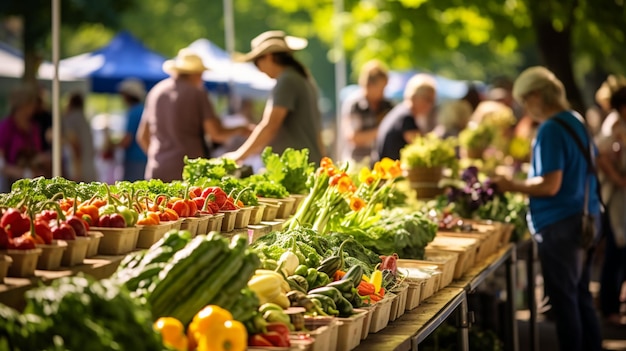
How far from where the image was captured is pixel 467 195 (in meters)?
8.59

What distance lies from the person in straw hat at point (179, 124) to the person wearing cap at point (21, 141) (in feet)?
11.3

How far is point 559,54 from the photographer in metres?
14.0

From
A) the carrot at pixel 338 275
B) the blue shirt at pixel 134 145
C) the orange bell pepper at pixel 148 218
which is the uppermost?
the blue shirt at pixel 134 145

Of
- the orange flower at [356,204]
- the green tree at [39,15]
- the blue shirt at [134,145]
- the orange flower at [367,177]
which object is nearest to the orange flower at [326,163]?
the orange flower at [356,204]

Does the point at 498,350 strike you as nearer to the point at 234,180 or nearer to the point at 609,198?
the point at 234,180

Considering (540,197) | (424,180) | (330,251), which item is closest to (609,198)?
(424,180)

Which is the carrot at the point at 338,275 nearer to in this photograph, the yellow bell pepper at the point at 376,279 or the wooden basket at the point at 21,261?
the yellow bell pepper at the point at 376,279

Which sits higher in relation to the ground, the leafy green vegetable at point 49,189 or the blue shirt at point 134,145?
the blue shirt at point 134,145

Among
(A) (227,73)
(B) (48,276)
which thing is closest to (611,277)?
(B) (48,276)

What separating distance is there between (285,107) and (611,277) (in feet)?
14.9

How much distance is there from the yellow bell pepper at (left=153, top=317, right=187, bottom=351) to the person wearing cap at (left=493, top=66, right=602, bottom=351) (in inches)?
180

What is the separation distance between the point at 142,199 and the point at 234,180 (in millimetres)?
1251

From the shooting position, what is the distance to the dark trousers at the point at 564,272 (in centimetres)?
749

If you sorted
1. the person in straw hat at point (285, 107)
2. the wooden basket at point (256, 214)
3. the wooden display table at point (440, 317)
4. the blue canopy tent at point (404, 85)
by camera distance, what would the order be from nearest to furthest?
the wooden display table at point (440, 317), the wooden basket at point (256, 214), the person in straw hat at point (285, 107), the blue canopy tent at point (404, 85)
